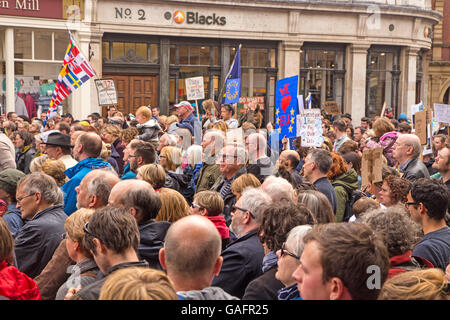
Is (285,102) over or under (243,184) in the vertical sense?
over

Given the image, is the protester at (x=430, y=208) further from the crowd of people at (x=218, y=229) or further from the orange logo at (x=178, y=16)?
the orange logo at (x=178, y=16)

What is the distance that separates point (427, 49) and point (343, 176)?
23.0 metres

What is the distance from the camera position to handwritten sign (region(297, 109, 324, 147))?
8984 millimetres

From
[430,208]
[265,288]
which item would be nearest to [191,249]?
[265,288]

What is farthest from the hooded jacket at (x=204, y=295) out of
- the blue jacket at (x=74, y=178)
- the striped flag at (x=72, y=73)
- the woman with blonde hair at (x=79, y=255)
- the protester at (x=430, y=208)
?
the striped flag at (x=72, y=73)

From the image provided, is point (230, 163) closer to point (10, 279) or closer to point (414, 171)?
point (414, 171)

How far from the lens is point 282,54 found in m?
23.4

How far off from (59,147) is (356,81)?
19.3 metres

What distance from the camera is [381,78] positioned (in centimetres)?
2597

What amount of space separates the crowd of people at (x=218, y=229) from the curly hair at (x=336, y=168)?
0.02m

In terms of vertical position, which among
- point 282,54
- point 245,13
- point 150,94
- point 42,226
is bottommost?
point 42,226

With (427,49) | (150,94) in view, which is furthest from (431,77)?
(150,94)

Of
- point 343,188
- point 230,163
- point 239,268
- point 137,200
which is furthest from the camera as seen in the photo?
point 343,188
